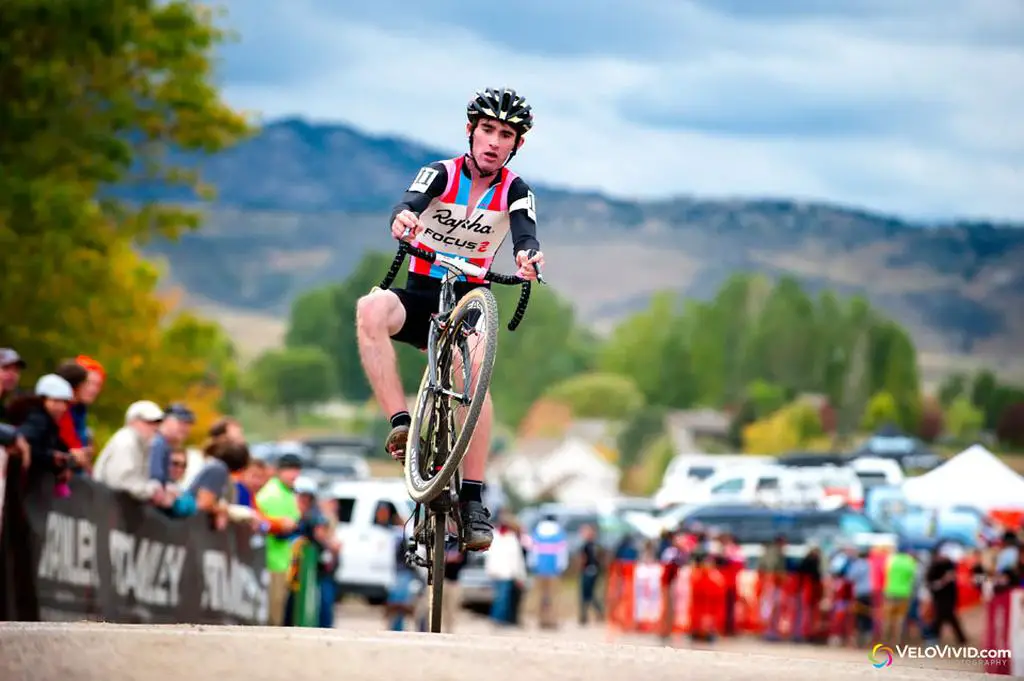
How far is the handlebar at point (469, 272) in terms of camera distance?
9.14 m

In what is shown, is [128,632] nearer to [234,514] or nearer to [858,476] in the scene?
[234,514]

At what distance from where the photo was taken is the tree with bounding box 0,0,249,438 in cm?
3031

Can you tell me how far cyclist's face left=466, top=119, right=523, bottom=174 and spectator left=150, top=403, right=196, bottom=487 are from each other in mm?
5122

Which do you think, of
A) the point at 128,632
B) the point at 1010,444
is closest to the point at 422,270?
the point at 128,632

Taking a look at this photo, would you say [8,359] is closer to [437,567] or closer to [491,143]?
[437,567]

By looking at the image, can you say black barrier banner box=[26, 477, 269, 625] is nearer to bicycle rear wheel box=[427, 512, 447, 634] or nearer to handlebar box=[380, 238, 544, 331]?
bicycle rear wheel box=[427, 512, 447, 634]

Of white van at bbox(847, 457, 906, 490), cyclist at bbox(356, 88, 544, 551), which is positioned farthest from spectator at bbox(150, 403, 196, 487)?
white van at bbox(847, 457, 906, 490)

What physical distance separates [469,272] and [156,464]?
4.97 metres

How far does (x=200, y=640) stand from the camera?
22.1 ft

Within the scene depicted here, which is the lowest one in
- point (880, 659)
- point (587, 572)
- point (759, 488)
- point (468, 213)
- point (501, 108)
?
point (880, 659)

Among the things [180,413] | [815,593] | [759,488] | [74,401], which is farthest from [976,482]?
[759,488]

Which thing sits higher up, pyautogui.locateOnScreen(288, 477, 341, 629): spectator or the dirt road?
pyautogui.locateOnScreen(288, 477, 341, 629): spectator

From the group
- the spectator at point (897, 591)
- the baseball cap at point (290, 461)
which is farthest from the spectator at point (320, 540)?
the spectator at point (897, 591)

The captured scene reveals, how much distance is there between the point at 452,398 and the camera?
9266 mm
